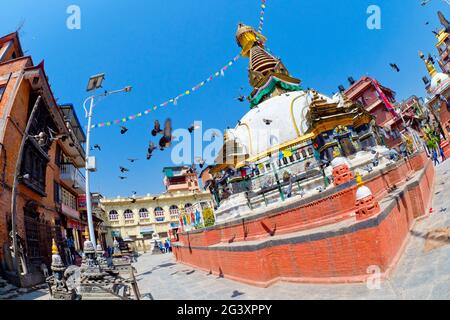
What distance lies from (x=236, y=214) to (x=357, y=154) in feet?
19.4

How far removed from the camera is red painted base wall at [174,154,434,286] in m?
5.89

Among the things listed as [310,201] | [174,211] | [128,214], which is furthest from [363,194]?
[128,214]

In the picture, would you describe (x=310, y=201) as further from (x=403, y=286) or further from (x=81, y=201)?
(x=81, y=201)

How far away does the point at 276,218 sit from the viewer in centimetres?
926

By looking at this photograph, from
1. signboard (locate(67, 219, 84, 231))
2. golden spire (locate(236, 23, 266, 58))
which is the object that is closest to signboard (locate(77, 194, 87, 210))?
signboard (locate(67, 219, 84, 231))

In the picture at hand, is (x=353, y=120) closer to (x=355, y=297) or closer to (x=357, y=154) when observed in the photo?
(x=357, y=154)

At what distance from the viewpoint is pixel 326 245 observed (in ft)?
Answer: 21.3

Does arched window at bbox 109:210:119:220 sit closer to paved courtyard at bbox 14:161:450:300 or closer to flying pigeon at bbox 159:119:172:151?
flying pigeon at bbox 159:119:172:151

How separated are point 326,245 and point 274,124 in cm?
1602

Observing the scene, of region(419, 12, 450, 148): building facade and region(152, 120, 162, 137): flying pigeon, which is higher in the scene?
region(419, 12, 450, 148): building facade

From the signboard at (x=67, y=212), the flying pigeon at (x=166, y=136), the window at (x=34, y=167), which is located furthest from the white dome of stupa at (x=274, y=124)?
the signboard at (x=67, y=212)

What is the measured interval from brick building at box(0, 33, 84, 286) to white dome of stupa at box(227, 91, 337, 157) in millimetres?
11074

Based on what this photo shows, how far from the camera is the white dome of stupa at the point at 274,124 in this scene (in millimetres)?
20359

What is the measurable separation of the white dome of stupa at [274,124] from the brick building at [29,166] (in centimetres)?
1107
